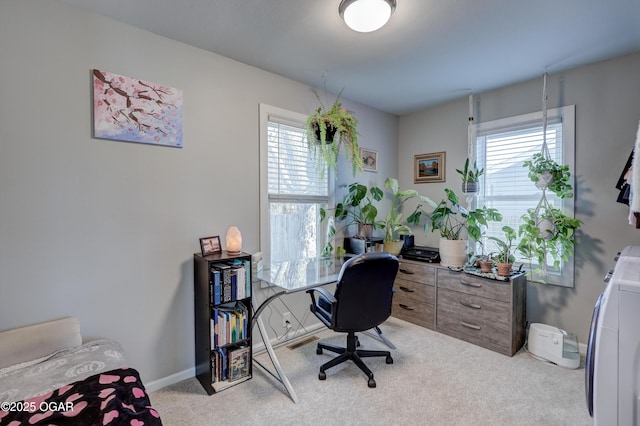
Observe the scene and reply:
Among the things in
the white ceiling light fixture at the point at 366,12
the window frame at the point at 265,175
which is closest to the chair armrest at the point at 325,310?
the window frame at the point at 265,175

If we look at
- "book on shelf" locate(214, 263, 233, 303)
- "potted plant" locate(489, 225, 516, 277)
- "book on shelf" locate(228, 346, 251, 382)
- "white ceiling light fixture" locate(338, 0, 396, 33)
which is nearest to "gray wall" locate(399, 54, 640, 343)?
"potted plant" locate(489, 225, 516, 277)

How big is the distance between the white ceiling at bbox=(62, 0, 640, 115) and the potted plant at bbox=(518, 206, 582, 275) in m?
1.28

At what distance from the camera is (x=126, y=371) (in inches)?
59.6

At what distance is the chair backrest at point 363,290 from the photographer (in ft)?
6.55

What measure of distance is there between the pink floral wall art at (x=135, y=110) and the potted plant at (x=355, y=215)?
62.2 inches

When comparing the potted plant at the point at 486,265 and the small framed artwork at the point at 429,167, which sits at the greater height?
the small framed artwork at the point at 429,167

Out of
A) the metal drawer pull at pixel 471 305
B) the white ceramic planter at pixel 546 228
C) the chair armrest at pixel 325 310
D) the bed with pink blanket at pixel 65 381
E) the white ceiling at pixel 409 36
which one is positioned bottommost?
the metal drawer pull at pixel 471 305

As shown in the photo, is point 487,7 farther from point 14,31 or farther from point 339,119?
point 14,31

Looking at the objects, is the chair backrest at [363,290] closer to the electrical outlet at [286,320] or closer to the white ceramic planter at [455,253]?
the electrical outlet at [286,320]

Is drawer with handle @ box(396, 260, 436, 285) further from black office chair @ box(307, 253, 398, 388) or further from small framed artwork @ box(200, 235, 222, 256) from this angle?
small framed artwork @ box(200, 235, 222, 256)

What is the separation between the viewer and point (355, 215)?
3332mm

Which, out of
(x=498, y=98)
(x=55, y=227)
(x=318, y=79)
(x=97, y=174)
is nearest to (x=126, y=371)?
(x=55, y=227)

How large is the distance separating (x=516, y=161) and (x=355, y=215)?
170 centimetres

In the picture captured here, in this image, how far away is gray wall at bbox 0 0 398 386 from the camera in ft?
5.41
